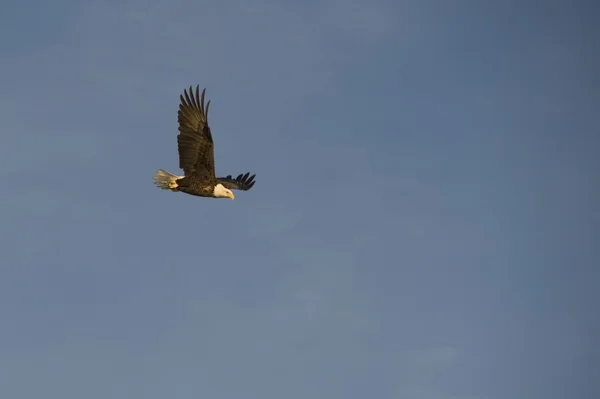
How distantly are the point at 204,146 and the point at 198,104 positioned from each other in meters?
1.14

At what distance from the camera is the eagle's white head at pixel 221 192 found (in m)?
32.3

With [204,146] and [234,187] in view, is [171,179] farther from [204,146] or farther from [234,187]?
[234,187]

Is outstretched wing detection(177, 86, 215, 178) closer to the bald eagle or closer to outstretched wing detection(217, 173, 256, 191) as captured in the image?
the bald eagle

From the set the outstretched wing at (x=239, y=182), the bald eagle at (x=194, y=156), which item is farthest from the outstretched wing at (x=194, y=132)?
the outstretched wing at (x=239, y=182)

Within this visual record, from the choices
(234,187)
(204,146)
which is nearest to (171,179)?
(204,146)

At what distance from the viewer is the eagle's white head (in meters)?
32.3

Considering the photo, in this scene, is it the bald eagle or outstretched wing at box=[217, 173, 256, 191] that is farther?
outstretched wing at box=[217, 173, 256, 191]

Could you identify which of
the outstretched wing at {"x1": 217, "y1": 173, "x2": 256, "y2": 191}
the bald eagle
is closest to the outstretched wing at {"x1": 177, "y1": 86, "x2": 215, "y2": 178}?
the bald eagle

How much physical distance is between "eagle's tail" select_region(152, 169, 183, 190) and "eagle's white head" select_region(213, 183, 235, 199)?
1.16 m

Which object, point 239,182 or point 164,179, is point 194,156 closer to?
point 164,179

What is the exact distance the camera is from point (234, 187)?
35688 mm

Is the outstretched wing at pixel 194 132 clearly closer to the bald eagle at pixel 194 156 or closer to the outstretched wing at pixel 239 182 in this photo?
the bald eagle at pixel 194 156

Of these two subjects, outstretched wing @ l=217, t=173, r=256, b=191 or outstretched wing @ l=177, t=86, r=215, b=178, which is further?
outstretched wing @ l=217, t=173, r=256, b=191

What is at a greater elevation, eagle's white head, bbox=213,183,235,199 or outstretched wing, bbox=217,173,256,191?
outstretched wing, bbox=217,173,256,191
